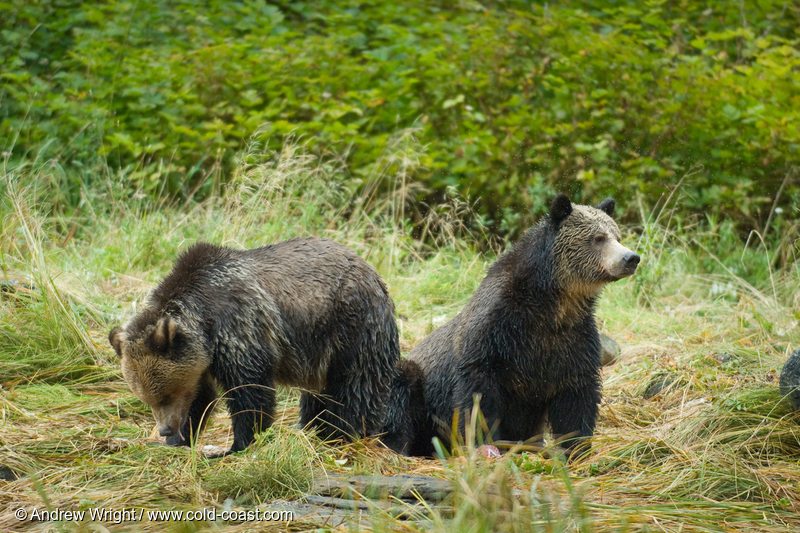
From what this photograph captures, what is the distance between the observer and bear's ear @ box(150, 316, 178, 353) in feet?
17.1

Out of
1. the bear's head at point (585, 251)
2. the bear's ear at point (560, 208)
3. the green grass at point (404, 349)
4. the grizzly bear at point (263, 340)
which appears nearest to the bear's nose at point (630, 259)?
the bear's head at point (585, 251)

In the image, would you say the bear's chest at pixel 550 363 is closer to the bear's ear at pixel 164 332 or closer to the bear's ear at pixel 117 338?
the bear's ear at pixel 164 332

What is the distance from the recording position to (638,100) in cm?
1179

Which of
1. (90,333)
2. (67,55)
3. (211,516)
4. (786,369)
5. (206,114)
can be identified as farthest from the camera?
(67,55)

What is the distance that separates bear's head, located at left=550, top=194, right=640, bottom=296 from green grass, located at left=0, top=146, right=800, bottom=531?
0.88 m

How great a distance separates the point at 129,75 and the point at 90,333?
5.96m

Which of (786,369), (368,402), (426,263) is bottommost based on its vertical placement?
(426,263)

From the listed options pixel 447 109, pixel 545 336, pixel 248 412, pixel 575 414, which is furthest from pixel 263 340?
pixel 447 109

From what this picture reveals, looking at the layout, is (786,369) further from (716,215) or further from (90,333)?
(716,215)

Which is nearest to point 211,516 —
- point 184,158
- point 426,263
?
point 426,263

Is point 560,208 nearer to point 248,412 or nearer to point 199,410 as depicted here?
point 248,412

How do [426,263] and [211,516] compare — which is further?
[426,263]

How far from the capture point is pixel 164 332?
521 cm

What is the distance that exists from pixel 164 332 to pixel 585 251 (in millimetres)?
2363
